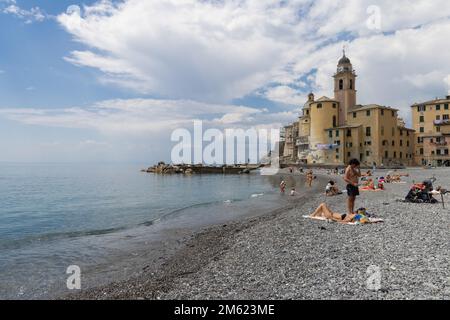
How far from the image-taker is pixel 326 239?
10445 millimetres

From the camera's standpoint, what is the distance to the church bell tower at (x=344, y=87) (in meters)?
82.9

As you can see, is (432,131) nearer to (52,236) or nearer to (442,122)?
(442,122)

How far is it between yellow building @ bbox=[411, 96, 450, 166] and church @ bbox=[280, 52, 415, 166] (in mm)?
2244

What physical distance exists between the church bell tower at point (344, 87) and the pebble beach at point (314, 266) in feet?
247

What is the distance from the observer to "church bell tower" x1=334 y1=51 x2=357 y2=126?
8294 centimetres

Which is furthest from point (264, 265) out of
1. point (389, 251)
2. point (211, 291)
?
point (389, 251)

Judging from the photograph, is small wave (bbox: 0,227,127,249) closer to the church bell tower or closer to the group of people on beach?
the group of people on beach

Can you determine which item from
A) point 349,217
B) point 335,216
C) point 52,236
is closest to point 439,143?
point 335,216

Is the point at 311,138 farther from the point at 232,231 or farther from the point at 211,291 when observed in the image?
the point at 211,291

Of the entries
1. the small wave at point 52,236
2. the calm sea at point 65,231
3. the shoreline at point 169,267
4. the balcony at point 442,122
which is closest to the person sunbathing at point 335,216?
the shoreline at point 169,267

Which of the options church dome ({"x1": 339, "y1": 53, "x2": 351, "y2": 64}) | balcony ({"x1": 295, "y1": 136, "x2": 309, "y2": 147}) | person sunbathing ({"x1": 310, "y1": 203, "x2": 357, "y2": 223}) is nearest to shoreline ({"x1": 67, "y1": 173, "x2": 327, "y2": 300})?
person sunbathing ({"x1": 310, "y1": 203, "x2": 357, "y2": 223})

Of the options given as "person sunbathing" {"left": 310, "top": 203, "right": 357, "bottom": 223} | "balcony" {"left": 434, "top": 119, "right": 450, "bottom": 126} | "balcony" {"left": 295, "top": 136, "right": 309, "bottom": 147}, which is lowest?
"person sunbathing" {"left": 310, "top": 203, "right": 357, "bottom": 223}

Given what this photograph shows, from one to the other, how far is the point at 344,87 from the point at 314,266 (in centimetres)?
Result: 8392
